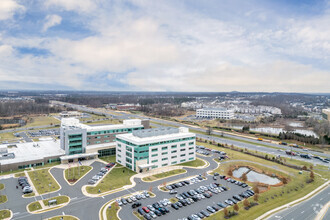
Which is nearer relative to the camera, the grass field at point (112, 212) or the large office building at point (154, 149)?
the grass field at point (112, 212)

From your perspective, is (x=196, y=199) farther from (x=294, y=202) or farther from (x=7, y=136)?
(x=7, y=136)

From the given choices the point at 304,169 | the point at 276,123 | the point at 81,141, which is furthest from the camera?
the point at 276,123

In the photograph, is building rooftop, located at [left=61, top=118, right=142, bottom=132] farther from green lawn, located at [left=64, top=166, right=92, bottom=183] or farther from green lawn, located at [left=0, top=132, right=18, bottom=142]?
green lawn, located at [left=0, top=132, right=18, bottom=142]

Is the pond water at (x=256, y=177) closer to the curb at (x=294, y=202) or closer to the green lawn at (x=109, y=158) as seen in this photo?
the curb at (x=294, y=202)

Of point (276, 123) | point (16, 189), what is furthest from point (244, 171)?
point (276, 123)

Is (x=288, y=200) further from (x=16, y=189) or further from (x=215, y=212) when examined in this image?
(x=16, y=189)

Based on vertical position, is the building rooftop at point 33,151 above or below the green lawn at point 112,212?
above

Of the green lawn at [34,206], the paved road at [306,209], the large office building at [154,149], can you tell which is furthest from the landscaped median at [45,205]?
the paved road at [306,209]

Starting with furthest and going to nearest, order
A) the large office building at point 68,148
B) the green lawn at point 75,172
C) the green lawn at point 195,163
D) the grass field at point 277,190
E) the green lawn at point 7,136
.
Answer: the green lawn at point 7,136 → the green lawn at point 195,163 → the large office building at point 68,148 → the green lawn at point 75,172 → the grass field at point 277,190
